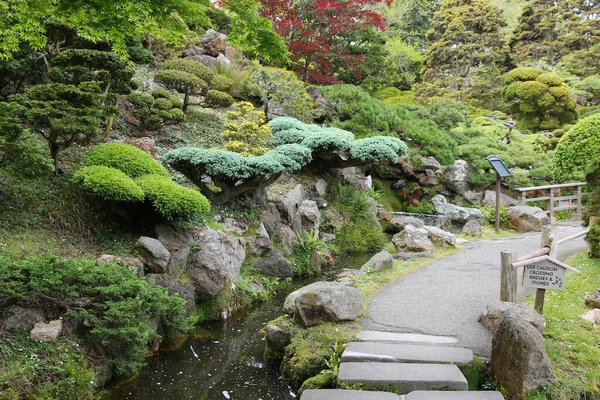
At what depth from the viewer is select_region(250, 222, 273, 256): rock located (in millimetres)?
9547

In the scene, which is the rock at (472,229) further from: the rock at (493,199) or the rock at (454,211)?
the rock at (493,199)

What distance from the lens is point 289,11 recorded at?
17.6 meters

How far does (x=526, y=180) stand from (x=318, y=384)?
43.9 feet

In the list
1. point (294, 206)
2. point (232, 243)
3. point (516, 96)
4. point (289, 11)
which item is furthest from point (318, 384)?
point (516, 96)

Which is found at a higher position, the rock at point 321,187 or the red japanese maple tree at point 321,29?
the red japanese maple tree at point 321,29

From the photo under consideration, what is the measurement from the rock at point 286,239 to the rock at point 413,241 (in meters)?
2.35

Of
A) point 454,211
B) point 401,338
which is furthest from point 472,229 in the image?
point 401,338

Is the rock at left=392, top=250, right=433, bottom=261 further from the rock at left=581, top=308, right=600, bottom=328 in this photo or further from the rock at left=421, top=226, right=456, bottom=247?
the rock at left=581, top=308, right=600, bottom=328

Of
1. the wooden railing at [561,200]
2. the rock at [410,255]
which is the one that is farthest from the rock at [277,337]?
the wooden railing at [561,200]

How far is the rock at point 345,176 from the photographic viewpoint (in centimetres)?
1432

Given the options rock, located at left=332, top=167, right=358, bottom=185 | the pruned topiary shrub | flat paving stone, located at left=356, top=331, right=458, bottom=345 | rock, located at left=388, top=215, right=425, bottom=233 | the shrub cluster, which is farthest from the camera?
rock, located at left=332, top=167, right=358, bottom=185

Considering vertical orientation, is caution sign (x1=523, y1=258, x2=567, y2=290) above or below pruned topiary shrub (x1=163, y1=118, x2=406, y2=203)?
below

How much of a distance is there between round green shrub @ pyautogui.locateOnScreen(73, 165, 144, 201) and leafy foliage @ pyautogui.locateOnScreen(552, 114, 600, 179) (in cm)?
1275

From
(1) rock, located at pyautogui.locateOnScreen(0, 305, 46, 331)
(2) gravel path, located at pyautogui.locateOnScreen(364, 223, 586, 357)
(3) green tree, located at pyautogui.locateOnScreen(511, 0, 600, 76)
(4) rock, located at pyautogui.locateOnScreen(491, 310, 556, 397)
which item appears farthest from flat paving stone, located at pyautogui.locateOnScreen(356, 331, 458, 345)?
(3) green tree, located at pyautogui.locateOnScreen(511, 0, 600, 76)
